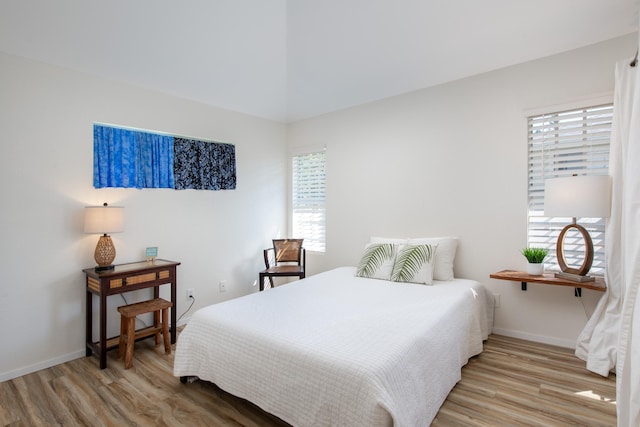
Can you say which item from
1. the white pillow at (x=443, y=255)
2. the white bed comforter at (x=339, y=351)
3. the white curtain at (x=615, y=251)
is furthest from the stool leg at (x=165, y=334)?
the white curtain at (x=615, y=251)

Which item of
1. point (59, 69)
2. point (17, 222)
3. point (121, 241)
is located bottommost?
point (121, 241)

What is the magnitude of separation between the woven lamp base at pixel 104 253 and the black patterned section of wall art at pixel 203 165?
0.92 meters

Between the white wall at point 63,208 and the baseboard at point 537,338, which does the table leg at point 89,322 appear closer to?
the white wall at point 63,208

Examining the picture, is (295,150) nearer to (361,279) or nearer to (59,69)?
(361,279)

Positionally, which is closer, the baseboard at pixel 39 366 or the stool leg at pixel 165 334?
the baseboard at pixel 39 366

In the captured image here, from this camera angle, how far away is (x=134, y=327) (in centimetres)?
276

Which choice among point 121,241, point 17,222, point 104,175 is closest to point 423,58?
point 104,175

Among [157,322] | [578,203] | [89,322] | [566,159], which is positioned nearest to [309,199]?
[157,322]

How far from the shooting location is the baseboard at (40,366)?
2510 millimetres

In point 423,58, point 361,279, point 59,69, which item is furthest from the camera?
point 361,279

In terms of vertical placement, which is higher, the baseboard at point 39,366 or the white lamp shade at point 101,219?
the white lamp shade at point 101,219

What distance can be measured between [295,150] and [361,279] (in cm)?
227

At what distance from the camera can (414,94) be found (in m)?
3.64

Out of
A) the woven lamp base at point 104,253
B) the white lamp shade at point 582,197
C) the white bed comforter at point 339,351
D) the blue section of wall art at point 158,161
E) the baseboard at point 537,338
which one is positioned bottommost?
the baseboard at point 537,338
